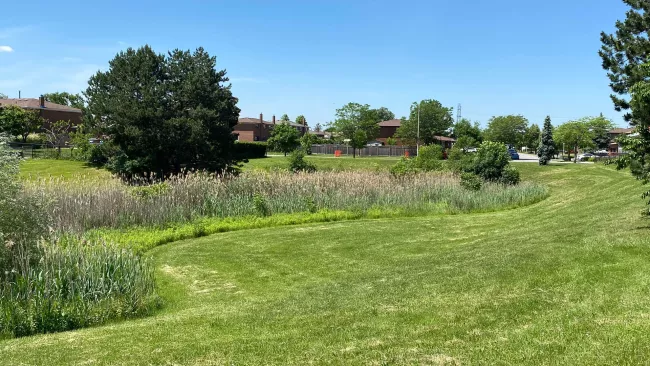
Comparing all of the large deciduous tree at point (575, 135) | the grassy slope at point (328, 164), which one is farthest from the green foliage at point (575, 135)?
the grassy slope at point (328, 164)

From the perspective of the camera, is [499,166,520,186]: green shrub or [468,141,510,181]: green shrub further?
[468,141,510,181]: green shrub

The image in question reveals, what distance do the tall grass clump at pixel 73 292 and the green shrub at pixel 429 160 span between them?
66.5ft

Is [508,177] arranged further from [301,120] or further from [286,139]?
[301,120]

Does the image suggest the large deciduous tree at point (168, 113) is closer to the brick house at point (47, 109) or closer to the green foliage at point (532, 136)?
the brick house at point (47, 109)

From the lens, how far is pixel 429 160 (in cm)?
2753

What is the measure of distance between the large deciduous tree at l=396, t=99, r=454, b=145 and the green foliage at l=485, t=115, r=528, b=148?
11.3 meters

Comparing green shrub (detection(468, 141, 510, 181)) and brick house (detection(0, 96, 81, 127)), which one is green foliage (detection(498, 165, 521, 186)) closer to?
green shrub (detection(468, 141, 510, 181))

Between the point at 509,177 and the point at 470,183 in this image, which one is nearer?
the point at 470,183

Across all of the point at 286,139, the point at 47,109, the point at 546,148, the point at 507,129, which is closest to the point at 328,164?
the point at 286,139

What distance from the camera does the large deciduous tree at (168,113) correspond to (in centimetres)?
2367

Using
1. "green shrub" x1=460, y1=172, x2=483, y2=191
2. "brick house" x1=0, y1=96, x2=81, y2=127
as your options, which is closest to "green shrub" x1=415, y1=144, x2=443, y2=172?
"green shrub" x1=460, y1=172, x2=483, y2=191

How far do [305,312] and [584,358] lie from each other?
3.32 m

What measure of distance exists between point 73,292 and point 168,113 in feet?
61.2

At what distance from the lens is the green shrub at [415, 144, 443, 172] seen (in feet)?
87.1
